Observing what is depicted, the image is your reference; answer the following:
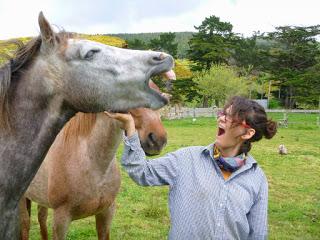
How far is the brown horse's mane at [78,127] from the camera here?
13.4 feet

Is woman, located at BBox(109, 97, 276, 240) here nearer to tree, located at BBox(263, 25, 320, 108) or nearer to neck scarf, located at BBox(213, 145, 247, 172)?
neck scarf, located at BBox(213, 145, 247, 172)

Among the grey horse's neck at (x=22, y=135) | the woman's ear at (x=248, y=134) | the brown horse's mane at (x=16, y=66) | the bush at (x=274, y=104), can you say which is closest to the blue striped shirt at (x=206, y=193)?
the woman's ear at (x=248, y=134)

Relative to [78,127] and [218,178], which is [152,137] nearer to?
[78,127]

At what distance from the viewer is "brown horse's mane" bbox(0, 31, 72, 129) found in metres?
2.22

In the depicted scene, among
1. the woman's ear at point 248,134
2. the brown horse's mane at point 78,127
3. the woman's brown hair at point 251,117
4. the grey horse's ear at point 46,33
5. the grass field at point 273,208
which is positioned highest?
the grey horse's ear at point 46,33

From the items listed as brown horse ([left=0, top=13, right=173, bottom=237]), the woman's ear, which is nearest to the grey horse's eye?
brown horse ([left=0, top=13, right=173, bottom=237])

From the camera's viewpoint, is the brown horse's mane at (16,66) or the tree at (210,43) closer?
the brown horse's mane at (16,66)

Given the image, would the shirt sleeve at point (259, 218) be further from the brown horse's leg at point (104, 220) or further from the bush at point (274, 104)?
the bush at point (274, 104)

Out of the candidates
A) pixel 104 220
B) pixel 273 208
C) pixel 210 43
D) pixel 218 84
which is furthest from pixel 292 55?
pixel 104 220

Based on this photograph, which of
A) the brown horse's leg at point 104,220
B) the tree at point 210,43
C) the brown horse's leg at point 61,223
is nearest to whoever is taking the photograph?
the brown horse's leg at point 61,223

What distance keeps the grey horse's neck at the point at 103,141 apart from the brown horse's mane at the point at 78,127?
0.21 ft

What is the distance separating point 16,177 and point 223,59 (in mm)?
45776

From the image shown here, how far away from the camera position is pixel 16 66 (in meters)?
2.29

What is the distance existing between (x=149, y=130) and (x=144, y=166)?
3.18ft
